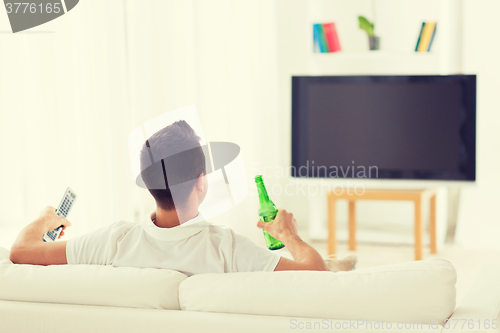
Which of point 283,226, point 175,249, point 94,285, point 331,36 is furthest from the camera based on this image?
point 331,36

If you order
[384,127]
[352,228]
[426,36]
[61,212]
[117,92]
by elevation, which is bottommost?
[352,228]

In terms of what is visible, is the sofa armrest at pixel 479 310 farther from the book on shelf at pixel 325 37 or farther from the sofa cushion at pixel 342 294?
the book on shelf at pixel 325 37

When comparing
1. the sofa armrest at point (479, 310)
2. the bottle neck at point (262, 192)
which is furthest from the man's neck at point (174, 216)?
the sofa armrest at point (479, 310)

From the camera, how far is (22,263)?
1.24 m

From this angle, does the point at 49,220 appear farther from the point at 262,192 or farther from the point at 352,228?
the point at 352,228

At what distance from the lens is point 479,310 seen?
97 centimetres

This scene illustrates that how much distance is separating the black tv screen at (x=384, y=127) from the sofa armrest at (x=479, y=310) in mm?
2098

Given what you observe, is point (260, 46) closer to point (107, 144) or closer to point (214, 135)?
point (214, 135)

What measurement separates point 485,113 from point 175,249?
2.83 meters

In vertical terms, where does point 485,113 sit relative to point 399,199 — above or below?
above

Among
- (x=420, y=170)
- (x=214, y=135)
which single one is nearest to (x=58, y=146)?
(x=214, y=135)

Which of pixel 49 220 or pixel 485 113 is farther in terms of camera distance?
pixel 485 113

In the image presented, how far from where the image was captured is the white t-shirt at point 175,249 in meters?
1.16

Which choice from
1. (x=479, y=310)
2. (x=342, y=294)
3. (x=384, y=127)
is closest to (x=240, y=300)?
(x=342, y=294)
